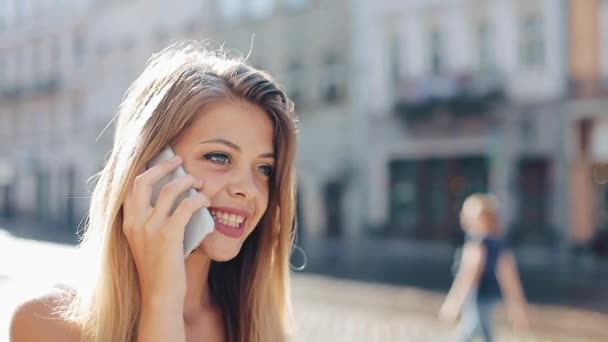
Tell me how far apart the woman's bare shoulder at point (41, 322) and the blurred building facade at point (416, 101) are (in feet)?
71.5

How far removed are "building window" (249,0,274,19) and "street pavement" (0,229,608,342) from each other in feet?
59.2

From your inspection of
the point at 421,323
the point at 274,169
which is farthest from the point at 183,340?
the point at 421,323

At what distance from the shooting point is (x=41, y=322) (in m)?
1.69

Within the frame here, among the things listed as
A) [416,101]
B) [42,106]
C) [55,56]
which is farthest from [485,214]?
[42,106]

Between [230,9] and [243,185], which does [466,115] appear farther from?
[243,185]

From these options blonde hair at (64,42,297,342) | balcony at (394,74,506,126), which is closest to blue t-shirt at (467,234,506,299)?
blonde hair at (64,42,297,342)

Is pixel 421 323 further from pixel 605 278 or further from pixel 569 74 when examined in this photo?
pixel 569 74

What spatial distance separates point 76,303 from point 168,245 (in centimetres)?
31

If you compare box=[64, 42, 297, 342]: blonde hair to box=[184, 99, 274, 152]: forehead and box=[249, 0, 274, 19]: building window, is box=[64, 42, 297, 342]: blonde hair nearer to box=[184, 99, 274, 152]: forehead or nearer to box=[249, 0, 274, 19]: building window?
box=[184, 99, 274, 152]: forehead

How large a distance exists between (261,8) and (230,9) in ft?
6.21

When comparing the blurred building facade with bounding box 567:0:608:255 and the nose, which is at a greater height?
the blurred building facade with bounding box 567:0:608:255

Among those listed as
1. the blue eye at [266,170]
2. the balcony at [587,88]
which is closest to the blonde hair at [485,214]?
the blue eye at [266,170]

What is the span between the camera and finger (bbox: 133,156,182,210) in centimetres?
167

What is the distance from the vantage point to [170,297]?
1.69 metres
